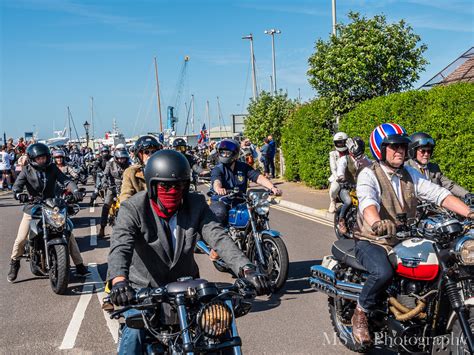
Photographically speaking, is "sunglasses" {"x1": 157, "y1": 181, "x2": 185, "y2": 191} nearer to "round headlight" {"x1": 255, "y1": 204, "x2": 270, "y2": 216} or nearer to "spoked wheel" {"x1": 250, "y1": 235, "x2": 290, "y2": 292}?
"spoked wheel" {"x1": 250, "y1": 235, "x2": 290, "y2": 292}

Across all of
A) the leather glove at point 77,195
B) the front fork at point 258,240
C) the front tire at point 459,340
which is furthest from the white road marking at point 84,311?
the front tire at point 459,340

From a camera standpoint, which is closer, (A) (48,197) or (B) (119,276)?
(B) (119,276)

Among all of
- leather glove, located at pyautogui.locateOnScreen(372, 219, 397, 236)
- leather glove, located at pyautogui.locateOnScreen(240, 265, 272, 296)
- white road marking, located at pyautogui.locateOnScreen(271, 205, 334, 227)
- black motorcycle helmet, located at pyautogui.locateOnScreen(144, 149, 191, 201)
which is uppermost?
black motorcycle helmet, located at pyautogui.locateOnScreen(144, 149, 191, 201)

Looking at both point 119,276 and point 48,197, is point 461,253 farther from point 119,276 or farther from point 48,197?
point 48,197

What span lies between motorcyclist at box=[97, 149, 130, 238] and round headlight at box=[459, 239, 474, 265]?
8.48 meters

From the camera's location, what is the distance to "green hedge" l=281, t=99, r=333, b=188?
18719mm

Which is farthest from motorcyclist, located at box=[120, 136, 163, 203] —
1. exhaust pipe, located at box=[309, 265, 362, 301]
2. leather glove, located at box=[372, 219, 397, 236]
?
leather glove, located at box=[372, 219, 397, 236]

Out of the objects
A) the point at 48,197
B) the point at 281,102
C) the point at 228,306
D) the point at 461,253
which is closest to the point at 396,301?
the point at 461,253

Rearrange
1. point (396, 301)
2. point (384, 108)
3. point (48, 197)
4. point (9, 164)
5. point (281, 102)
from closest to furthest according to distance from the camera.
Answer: point (396, 301)
point (48, 197)
point (384, 108)
point (9, 164)
point (281, 102)

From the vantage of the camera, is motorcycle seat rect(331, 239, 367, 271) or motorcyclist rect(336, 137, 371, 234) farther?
motorcyclist rect(336, 137, 371, 234)

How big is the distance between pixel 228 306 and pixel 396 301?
174 cm

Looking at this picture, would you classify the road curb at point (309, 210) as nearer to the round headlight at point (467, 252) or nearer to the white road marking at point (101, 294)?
the white road marking at point (101, 294)

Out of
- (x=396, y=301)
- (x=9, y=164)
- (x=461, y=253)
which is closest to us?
(x=461, y=253)

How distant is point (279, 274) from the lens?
6.78 metres
